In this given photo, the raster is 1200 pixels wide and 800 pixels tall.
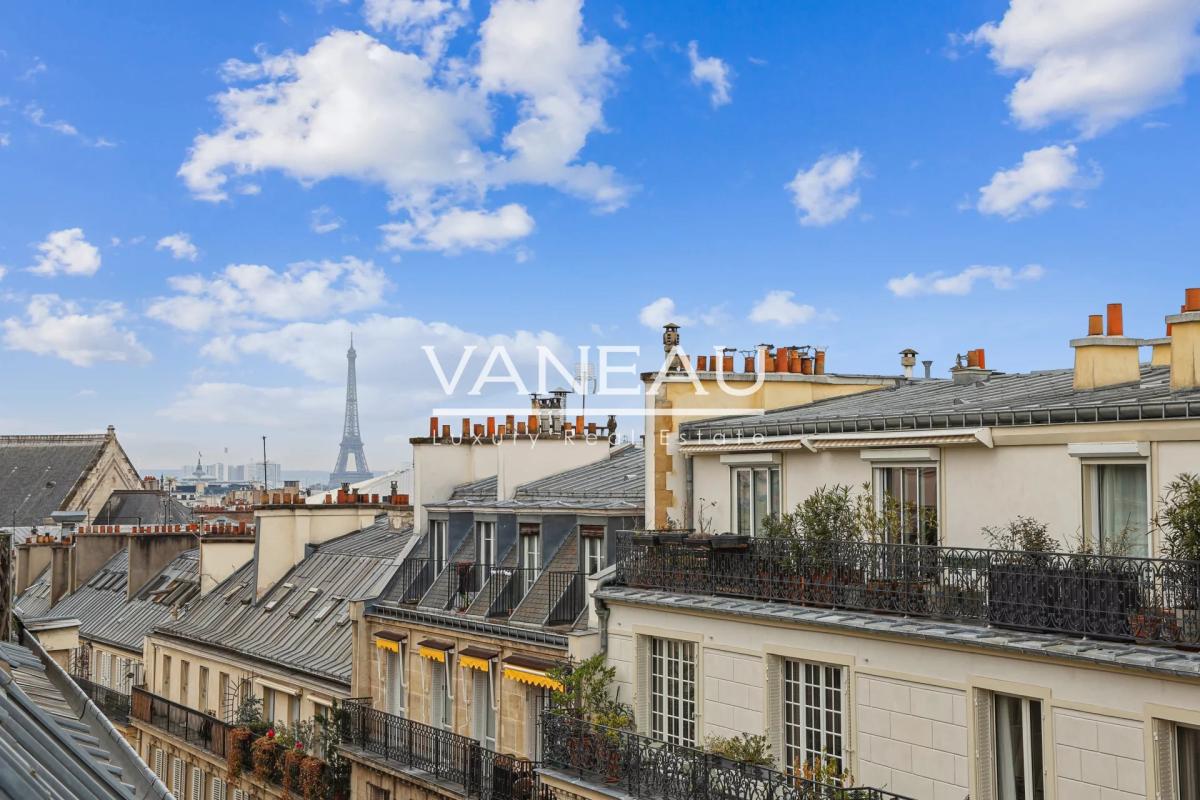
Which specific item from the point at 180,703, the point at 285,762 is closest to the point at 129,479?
the point at 180,703

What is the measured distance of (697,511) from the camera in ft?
65.9

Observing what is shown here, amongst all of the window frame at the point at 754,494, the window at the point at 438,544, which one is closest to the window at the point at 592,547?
the window frame at the point at 754,494

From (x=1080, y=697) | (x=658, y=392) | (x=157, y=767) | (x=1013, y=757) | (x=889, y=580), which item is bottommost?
(x=157, y=767)

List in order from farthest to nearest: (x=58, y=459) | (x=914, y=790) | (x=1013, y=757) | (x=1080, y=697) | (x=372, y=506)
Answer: (x=58, y=459), (x=372, y=506), (x=914, y=790), (x=1013, y=757), (x=1080, y=697)

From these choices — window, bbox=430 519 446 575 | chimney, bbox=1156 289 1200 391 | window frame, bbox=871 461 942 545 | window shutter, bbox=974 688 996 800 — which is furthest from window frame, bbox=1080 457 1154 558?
window, bbox=430 519 446 575

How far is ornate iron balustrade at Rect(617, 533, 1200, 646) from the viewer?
11.7 metres

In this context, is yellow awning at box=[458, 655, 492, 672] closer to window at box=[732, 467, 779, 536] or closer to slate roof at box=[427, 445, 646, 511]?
slate roof at box=[427, 445, 646, 511]

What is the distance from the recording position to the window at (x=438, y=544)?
26391 millimetres

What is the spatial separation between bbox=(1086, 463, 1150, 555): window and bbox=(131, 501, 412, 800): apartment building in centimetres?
1760

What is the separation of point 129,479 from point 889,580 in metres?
66.7

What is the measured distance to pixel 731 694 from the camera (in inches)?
661

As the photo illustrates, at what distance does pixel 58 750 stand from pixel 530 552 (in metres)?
17.2

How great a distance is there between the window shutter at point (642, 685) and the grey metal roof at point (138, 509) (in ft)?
177

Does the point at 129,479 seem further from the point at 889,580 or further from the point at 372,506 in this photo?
the point at 889,580
